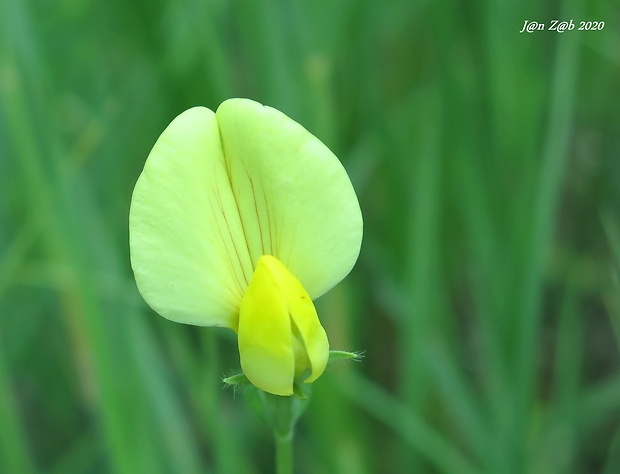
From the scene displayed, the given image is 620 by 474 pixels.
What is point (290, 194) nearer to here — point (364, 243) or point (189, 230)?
point (189, 230)

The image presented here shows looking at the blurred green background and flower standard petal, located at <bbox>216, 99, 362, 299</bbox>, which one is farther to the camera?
the blurred green background

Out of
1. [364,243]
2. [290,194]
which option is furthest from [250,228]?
[364,243]

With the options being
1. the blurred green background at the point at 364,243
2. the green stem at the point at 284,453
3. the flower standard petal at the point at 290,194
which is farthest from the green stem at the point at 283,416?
the blurred green background at the point at 364,243

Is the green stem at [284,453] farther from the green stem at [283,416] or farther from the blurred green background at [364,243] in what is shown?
the blurred green background at [364,243]

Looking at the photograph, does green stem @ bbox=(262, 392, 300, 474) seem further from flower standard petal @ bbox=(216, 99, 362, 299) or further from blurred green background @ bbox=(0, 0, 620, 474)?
blurred green background @ bbox=(0, 0, 620, 474)

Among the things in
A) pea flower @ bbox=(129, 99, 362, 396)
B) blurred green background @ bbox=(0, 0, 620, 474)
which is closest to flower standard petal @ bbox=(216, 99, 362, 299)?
pea flower @ bbox=(129, 99, 362, 396)

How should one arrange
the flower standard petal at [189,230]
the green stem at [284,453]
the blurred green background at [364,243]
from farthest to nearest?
the blurred green background at [364,243], the green stem at [284,453], the flower standard petal at [189,230]

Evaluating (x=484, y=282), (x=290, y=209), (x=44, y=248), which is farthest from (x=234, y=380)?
(x=44, y=248)

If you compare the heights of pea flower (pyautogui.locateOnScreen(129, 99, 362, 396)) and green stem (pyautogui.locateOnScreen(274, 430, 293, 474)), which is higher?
pea flower (pyautogui.locateOnScreen(129, 99, 362, 396))
